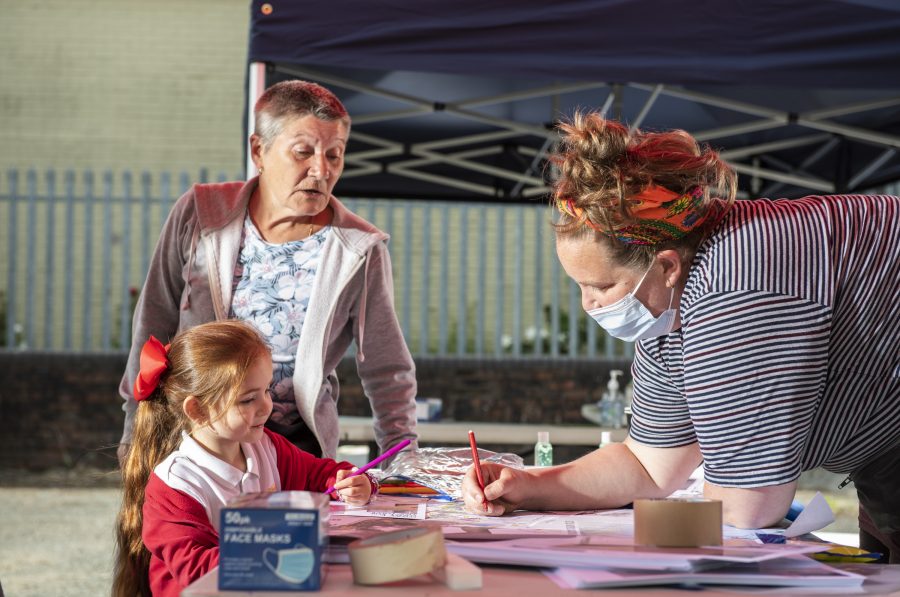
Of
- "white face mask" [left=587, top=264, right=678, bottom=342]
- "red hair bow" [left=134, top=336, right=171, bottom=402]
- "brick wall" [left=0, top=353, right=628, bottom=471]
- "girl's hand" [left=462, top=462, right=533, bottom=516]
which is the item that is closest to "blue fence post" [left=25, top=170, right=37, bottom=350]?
"brick wall" [left=0, top=353, right=628, bottom=471]

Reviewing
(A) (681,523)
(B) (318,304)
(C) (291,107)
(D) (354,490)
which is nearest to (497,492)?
(D) (354,490)

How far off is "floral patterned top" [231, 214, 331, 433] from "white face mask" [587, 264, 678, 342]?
3.38 ft

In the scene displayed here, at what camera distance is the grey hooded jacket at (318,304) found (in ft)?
8.54

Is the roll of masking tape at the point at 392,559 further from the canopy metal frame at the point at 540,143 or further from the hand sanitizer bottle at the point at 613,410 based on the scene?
the hand sanitizer bottle at the point at 613,410

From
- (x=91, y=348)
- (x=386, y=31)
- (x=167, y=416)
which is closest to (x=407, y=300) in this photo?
(x=91, y=348)

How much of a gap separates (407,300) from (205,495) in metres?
8.49

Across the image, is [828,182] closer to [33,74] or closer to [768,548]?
[768,548]

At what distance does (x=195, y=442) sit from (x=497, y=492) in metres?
0.57

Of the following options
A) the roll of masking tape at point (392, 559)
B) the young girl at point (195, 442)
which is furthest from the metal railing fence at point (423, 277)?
the roll of masking tape at point (392, 559)

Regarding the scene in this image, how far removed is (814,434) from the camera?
Answer: 159cm

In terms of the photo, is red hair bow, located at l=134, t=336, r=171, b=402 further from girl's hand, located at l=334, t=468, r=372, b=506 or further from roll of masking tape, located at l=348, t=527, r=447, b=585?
roll of masking tape, located at l=348, t=527, r=447, b=585

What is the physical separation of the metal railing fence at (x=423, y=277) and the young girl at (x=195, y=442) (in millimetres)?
7872

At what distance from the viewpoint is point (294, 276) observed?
8.67ft

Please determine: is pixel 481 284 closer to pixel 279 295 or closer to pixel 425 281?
pixel 425 281
